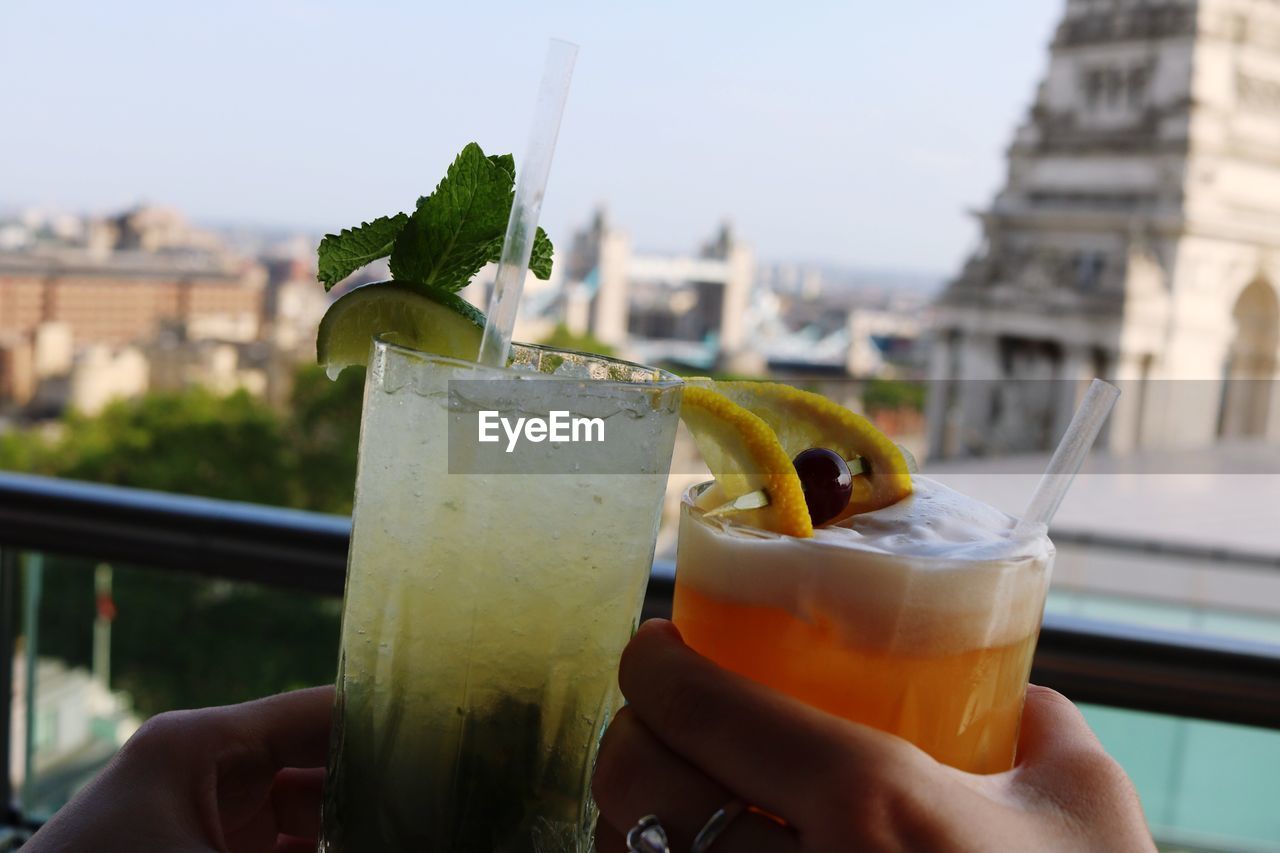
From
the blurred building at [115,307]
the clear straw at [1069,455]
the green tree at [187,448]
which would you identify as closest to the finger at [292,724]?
the clear straw at [1069,455]

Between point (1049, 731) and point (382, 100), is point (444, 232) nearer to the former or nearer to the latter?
point (1049, 731)

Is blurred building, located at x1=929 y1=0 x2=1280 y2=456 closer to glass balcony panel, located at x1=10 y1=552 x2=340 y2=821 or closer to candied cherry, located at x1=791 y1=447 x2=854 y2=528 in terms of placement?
glass balcony panel, located at x1=10 y1=552 x2=340 y2=821

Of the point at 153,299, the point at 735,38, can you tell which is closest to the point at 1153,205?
the point at 735,38

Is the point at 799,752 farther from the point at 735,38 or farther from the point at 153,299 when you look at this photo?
the point at 153,299

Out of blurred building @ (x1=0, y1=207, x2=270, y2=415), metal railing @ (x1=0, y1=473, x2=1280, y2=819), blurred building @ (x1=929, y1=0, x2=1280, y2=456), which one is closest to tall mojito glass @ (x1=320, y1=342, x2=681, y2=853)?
metal railing @ (x1=0, y1=473, x2=1280, y2=819)

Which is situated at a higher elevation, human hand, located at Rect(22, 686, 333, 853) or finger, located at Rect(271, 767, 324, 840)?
human hand, located at Rect(22, 686, 333, 853)

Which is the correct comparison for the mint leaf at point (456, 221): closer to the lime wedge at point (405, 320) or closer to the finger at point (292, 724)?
the lime wedge at point (405, 320)

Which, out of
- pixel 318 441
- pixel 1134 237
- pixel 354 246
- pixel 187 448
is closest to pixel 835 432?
pixel 354 246
